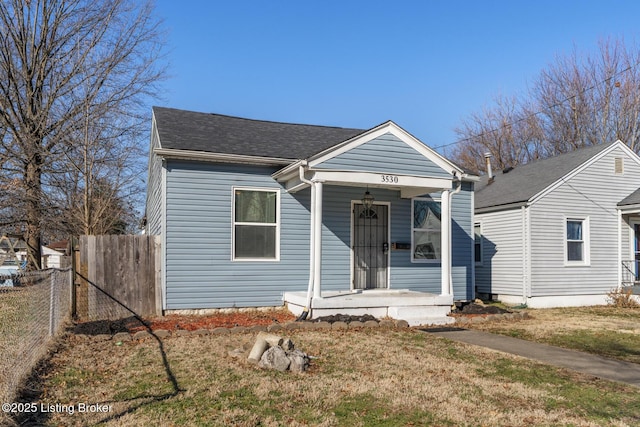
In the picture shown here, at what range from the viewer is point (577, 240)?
15555 millimetres

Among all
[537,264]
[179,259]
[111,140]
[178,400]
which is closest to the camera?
[178,400]

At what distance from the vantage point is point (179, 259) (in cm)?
1071

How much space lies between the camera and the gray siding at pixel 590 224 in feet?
48.8

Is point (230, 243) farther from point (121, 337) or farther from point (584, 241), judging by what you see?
point (584, 241)

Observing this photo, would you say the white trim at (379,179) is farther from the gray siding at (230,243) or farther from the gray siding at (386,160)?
the gray siding at (230,243)

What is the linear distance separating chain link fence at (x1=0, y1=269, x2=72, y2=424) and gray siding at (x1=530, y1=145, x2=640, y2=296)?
1230 cm

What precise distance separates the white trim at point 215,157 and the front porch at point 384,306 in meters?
2.97

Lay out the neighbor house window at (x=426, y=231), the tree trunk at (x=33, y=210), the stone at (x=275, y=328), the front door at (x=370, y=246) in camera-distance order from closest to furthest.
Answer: the stone at (x=275, y=328)
the front door at (x=370, y=246)
the neighbor house window at (x=426, y=231)
the tree trunk at (x=33, y=210)

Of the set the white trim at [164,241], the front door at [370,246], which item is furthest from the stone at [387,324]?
the white trim at [164,241]

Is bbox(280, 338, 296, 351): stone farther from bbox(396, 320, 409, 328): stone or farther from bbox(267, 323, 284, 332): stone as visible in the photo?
bbox(396, 320, 409, 328): stone

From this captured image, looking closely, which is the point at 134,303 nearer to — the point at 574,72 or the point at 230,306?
the point at 230,306

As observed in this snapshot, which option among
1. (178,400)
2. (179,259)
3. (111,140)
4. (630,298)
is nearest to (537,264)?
(630,298)

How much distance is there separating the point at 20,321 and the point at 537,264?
1298cm

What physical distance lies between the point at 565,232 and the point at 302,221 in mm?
8500
